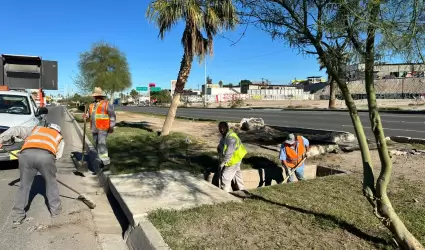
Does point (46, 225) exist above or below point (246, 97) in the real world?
below

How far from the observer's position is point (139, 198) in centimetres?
553

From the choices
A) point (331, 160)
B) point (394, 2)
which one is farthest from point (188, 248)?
point (331, 160)

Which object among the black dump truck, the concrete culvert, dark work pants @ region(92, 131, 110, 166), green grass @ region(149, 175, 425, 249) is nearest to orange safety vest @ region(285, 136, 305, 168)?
the concrete culvert

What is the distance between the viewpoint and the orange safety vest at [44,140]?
16.4ft

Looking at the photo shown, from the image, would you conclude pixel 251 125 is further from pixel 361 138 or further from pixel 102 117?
pixel 361 138

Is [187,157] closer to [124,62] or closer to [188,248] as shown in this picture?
[188,248]

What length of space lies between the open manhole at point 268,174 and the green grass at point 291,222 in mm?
1657

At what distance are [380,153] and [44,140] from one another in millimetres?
4098

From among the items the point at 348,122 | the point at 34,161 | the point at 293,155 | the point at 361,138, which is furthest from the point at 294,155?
the point at 348,122

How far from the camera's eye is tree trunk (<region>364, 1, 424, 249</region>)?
3197 millimetres

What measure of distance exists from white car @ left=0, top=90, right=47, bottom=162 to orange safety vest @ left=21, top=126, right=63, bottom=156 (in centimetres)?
350

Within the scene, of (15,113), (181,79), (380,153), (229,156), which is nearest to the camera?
(380,153)

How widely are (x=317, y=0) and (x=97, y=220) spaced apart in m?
4.08

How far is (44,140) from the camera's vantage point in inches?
198
